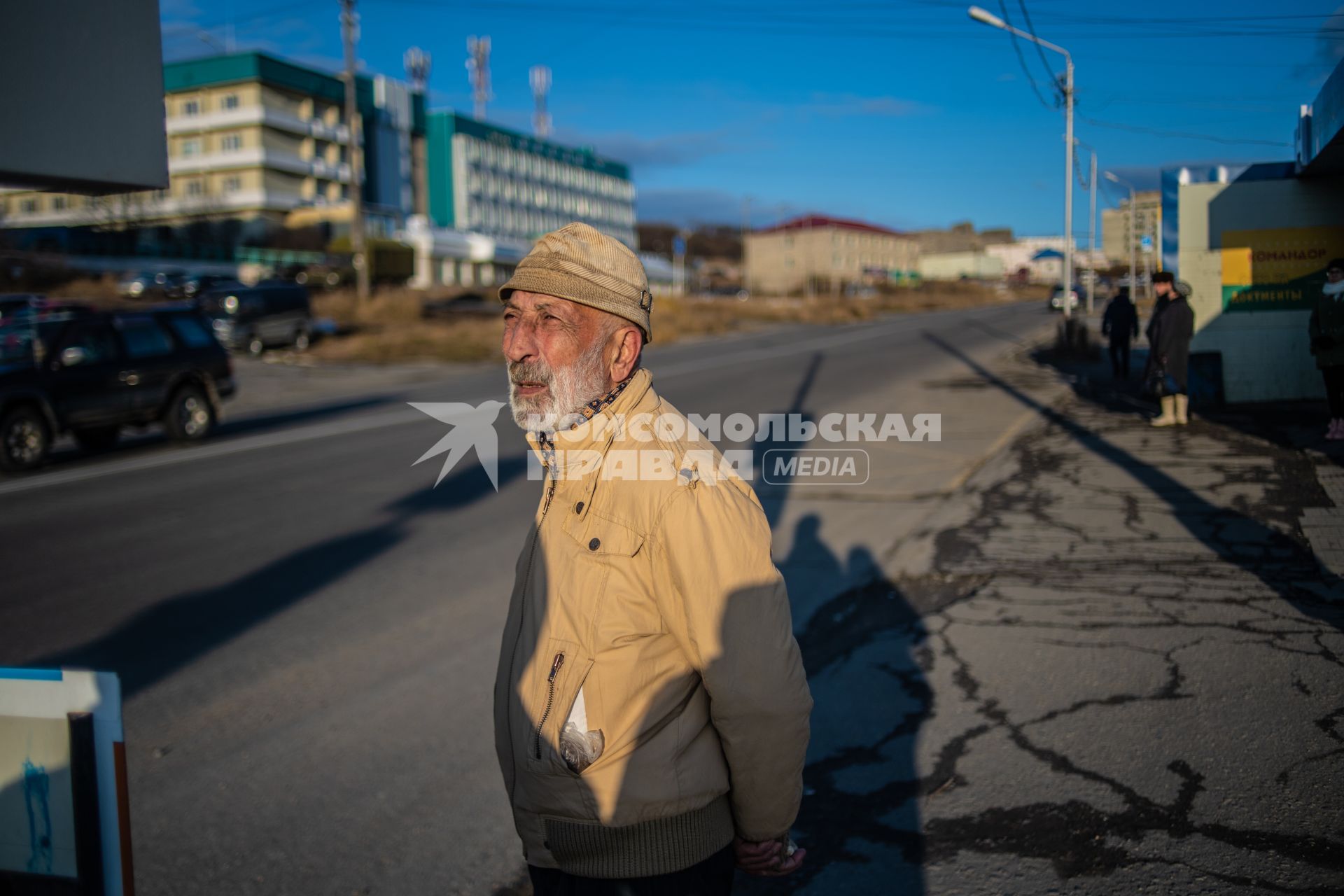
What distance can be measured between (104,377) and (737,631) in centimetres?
1400

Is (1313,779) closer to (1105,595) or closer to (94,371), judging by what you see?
(1105,595)

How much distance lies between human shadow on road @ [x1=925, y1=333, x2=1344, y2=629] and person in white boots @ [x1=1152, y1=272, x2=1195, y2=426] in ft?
3.99

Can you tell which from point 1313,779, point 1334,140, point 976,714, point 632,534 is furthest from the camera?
point 1334,140

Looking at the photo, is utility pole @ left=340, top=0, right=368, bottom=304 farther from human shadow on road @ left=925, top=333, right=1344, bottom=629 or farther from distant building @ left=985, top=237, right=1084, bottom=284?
distant building @ left=985, top=237, right=1084, bottom=284

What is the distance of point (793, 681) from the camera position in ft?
6.27

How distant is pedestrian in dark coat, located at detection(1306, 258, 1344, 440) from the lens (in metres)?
8.71

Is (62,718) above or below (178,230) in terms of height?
below

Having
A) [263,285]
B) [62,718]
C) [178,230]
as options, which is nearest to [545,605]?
[62,718]

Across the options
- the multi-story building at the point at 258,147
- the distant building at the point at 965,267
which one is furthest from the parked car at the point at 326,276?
the distant building at the point at 965,267

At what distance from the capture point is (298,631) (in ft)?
19.2

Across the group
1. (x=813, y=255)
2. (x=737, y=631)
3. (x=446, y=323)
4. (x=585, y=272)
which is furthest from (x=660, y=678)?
(x=813, y=255)

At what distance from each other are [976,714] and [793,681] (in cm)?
269

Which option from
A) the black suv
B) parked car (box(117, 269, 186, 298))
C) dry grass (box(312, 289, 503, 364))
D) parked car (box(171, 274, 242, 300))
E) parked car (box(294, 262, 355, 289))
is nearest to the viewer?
the black suv

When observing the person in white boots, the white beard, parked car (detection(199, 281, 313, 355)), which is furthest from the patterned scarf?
parked car (detection(199, 281, 313, 355))
